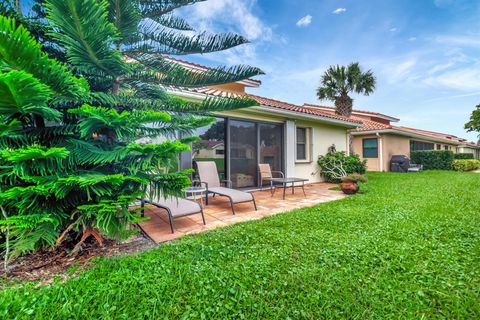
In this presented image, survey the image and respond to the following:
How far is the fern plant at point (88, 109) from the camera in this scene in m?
1.95

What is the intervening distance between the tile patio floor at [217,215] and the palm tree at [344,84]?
10.4 m

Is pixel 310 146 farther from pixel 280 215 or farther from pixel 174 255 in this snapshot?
pixel 174 255

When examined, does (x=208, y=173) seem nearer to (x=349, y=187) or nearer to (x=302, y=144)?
(x=349, y=187)

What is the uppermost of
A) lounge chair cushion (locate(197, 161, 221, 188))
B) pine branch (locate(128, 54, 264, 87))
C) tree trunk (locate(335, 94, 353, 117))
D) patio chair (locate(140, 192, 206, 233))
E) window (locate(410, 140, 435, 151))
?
tree trunk (locate(335, 94, 353, 117))

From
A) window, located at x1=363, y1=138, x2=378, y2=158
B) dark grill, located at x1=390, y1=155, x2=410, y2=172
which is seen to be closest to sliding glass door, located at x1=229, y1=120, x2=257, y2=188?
window, located at x1=363, y1=138, x2=378, y2=158

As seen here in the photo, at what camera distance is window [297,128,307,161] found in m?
9.60

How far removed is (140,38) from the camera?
3240mm

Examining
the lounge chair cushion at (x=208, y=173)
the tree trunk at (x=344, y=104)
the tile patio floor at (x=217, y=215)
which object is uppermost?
the tree trunk at (x=344, y=104)

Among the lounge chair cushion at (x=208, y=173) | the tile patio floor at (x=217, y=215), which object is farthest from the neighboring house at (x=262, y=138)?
the tile patio floor at (x=217, y=215)

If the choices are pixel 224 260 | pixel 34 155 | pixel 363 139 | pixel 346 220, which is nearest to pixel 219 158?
pixel 346 220

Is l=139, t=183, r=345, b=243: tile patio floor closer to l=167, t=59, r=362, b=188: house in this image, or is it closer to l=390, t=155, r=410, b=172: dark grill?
l=167, t=59, r=362, b=188: house

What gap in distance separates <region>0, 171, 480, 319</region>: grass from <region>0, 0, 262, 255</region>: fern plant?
0.69 metres

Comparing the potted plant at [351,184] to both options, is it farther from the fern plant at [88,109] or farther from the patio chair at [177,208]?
the fern plant at [88,109]

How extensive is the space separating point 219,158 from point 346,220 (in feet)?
13.8
